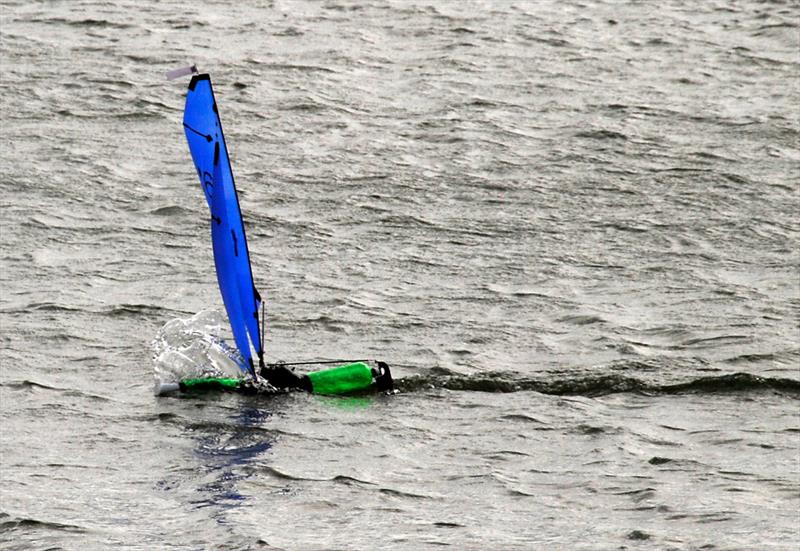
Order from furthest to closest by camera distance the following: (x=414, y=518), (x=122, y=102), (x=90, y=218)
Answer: (x=122, y=102) → (x=90, y=218) → (x=414, y=518)

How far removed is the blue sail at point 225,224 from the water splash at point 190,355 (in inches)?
7.0

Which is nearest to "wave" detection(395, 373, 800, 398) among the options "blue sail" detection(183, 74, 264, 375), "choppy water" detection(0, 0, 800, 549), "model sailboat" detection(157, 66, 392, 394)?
"choppy water" detection(0, 0, 800, 549)

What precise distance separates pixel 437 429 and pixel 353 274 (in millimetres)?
3728

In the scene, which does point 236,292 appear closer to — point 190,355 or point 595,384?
point 190,355

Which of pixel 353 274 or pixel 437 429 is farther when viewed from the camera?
pixel 353 274

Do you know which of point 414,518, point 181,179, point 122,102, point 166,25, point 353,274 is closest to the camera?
point 414,518

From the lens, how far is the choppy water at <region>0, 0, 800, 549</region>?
1062cm

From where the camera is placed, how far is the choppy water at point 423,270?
34.8ft

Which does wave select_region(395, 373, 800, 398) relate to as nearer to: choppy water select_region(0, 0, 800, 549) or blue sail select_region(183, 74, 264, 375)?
choppy water select_region(0, 0, 800, 549)

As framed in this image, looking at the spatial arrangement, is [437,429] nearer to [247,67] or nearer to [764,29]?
[247,67]

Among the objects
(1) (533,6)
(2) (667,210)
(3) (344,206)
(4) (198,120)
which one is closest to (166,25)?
(1) (533,6)

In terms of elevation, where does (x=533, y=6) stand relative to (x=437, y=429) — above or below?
above

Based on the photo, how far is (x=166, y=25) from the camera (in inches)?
907

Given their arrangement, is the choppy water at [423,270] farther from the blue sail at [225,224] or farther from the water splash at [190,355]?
the blue sail at [225,224]
